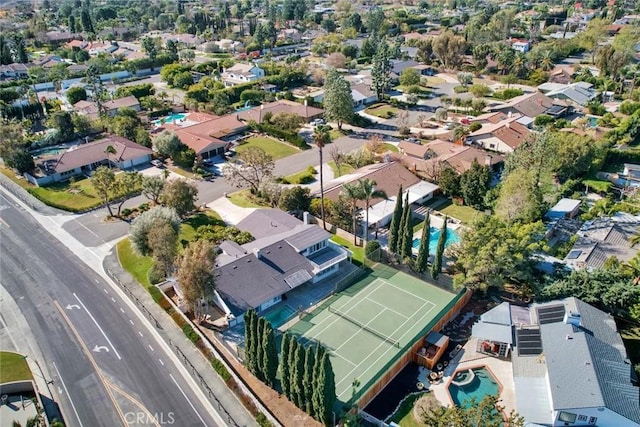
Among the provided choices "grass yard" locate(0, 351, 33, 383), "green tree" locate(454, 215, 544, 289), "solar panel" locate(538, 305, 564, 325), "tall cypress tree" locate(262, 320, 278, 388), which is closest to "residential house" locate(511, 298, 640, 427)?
"solar panel" locate(538, 305, 564, 325)

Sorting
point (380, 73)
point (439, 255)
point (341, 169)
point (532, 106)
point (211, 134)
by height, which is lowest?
point (341, 169)

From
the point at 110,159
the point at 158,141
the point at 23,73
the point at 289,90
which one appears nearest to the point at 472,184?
the point at 158,141

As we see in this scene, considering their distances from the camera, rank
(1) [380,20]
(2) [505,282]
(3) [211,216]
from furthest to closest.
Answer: (1) [380,20] → (3) [211,216] → (2) [505,282]

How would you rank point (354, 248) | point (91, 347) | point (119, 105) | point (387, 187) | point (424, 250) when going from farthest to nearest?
point (119, 105), point (387, 187), point (354, 248), point (424, 250), point (91, 347)

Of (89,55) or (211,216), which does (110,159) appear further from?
(89,55)

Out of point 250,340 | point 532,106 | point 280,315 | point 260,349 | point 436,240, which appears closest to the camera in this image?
point 260,349

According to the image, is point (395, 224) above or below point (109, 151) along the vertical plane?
above
